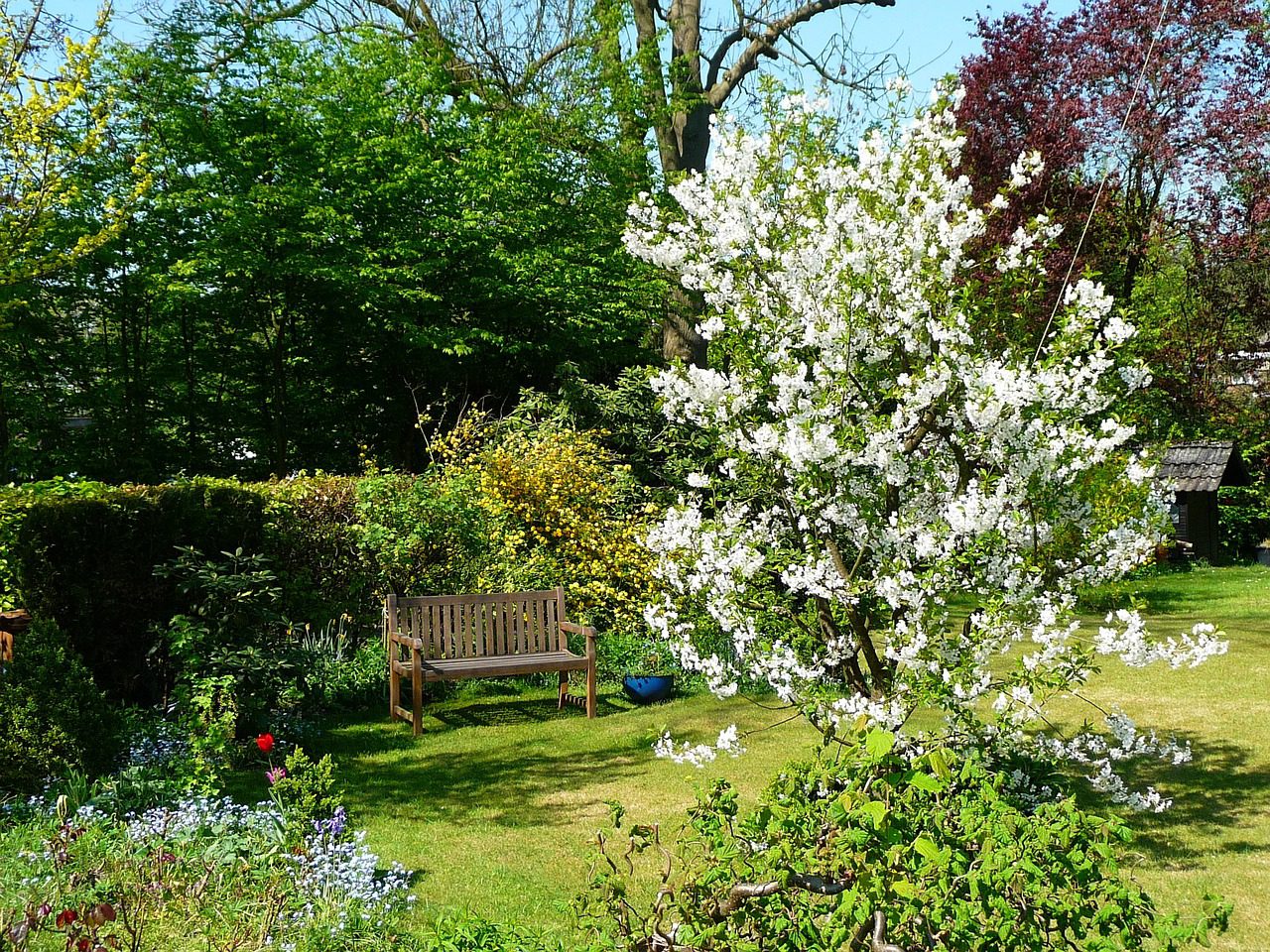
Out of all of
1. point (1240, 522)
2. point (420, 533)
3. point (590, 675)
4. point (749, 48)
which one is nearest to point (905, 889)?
point (590, 675)

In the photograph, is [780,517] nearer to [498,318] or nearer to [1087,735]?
[1087,735]

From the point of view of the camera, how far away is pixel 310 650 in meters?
8.34

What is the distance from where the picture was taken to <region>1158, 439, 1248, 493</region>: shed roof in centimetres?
1761

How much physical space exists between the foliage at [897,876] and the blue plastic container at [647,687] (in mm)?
5841

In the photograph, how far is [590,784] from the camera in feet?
21.7

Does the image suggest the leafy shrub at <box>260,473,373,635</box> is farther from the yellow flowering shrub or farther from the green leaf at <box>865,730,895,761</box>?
the green leaf at <box>865,730,895,761</box>

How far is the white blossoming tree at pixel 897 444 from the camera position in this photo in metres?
4.54

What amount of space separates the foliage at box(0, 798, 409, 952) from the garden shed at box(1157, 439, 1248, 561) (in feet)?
53.9

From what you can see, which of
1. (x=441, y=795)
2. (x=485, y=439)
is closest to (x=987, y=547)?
(x=441, y=795)

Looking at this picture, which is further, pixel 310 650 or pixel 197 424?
pixel 197 424

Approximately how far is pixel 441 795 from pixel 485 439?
20.1 ft

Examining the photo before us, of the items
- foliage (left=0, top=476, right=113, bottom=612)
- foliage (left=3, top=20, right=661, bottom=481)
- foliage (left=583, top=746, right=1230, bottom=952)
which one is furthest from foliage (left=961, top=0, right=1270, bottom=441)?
foliage (left=583, top=746, right=1230, bottom=952)

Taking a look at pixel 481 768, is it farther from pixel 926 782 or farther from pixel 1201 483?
pixel 1201 483

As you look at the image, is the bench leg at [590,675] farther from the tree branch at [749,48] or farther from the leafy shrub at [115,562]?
the tree branch at [749,48]
